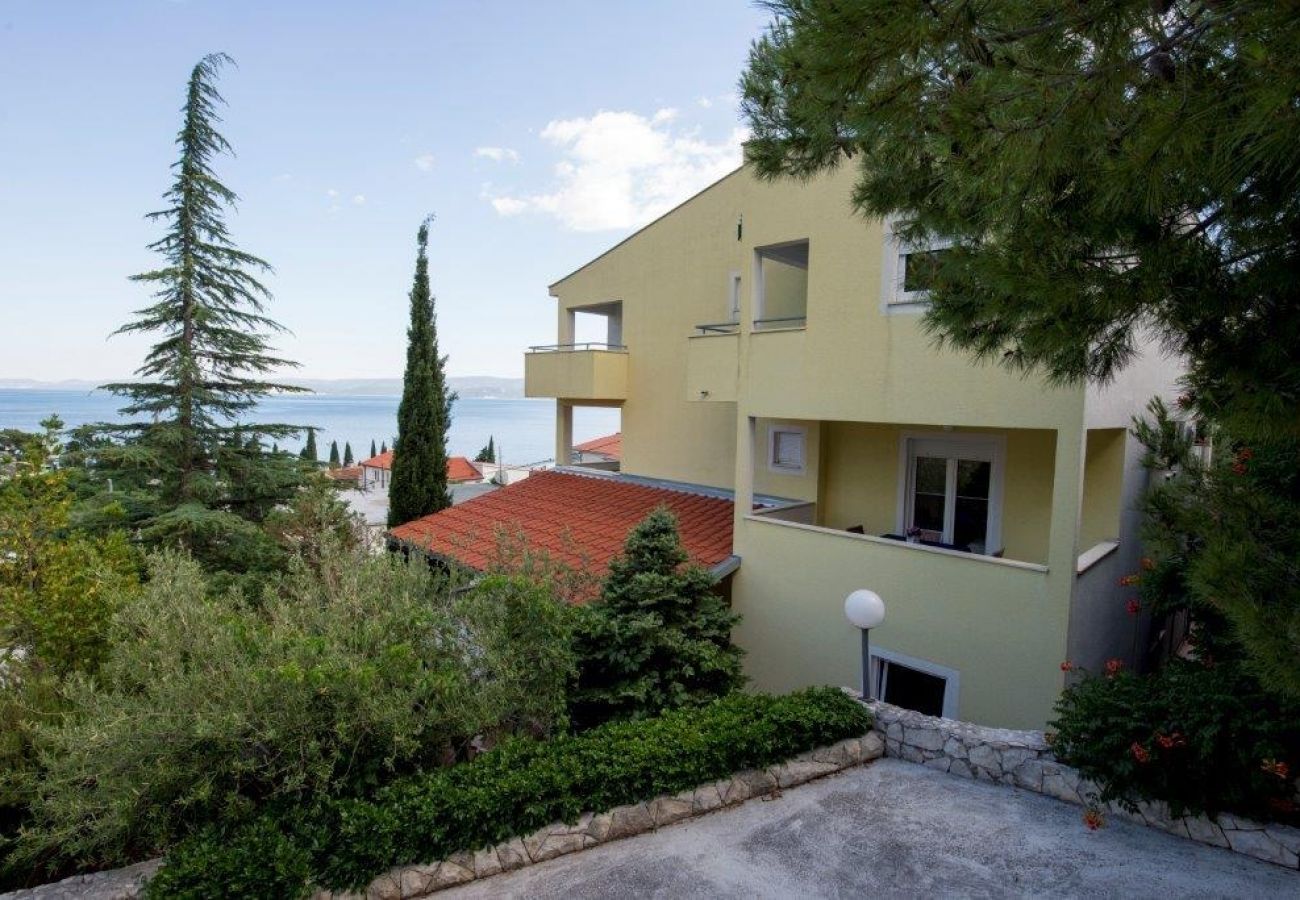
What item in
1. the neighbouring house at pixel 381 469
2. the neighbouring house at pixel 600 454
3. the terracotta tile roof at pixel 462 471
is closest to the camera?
the neighbouring house at pixel 600 454

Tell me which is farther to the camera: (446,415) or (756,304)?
(446,415)

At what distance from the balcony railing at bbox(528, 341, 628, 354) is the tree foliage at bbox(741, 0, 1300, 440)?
11.8 meters

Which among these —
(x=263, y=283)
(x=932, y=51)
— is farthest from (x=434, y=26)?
(x=932, y=51)

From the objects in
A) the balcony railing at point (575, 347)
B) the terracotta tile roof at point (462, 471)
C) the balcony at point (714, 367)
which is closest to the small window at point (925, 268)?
the balcony at point (714, 367)

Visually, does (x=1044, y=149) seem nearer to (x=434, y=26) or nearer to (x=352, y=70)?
(x=434, y=26)

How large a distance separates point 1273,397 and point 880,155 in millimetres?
2578

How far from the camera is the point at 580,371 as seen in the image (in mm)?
15867

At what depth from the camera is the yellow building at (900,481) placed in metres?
8.06

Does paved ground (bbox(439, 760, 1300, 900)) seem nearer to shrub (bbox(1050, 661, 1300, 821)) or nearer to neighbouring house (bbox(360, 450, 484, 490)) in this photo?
shrub (bbox(1050, 661, 1300, 821))

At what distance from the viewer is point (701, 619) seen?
8594mm

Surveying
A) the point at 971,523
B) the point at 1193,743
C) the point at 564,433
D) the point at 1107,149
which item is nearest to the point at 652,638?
the point at 1193,743

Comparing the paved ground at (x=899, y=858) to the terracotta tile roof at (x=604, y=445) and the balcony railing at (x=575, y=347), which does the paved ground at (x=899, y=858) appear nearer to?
the balcony railing at (x=575, y=347)

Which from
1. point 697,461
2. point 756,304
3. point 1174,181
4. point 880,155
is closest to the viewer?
point 1174,181

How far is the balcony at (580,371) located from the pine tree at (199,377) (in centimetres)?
612
